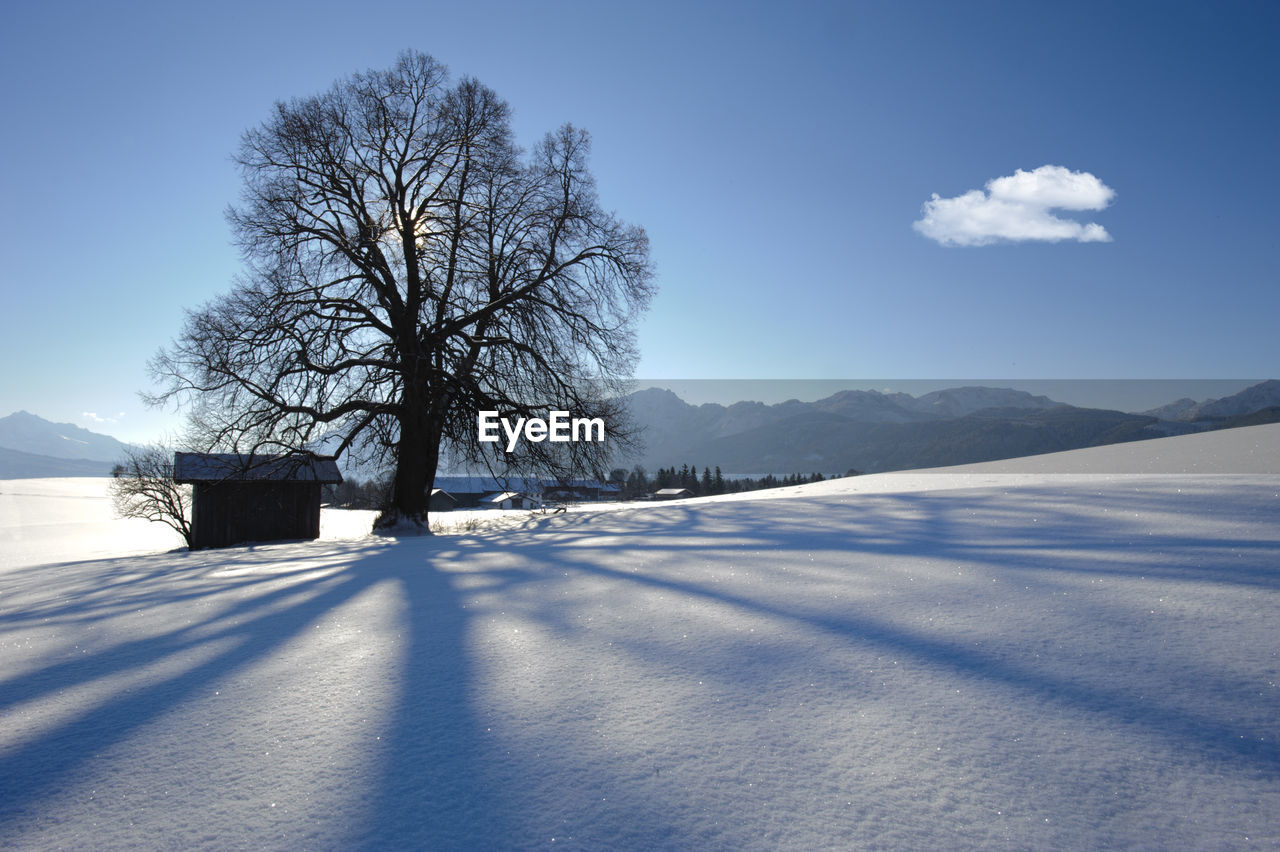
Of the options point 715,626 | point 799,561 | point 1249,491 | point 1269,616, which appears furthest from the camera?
point 1249,491

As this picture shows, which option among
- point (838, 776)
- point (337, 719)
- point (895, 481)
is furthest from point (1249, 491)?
point (337, 719)

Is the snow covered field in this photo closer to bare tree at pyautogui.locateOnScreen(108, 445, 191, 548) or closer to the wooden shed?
the wooden shed

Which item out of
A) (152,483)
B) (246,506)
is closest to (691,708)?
(246,506)

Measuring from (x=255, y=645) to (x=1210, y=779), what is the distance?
4126mm

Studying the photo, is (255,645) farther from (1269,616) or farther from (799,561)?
(1269,616)

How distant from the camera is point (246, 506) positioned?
21.5 m

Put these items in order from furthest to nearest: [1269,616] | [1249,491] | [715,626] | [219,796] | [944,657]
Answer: [1249,491], [715,626], [1269,616], [944,657], [219,796]

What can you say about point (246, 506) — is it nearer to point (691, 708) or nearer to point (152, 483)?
point (152, 483)

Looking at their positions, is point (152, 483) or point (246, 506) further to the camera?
point (152, 483)

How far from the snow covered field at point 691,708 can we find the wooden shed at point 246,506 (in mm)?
18321

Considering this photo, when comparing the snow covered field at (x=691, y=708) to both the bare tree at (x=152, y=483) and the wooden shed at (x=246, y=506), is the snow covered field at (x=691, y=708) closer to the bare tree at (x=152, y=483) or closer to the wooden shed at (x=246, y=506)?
the wooden shed at (x=246, y=506)

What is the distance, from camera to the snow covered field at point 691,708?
173 cm

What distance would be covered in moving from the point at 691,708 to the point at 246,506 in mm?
23830

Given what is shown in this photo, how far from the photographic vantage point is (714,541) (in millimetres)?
6422
